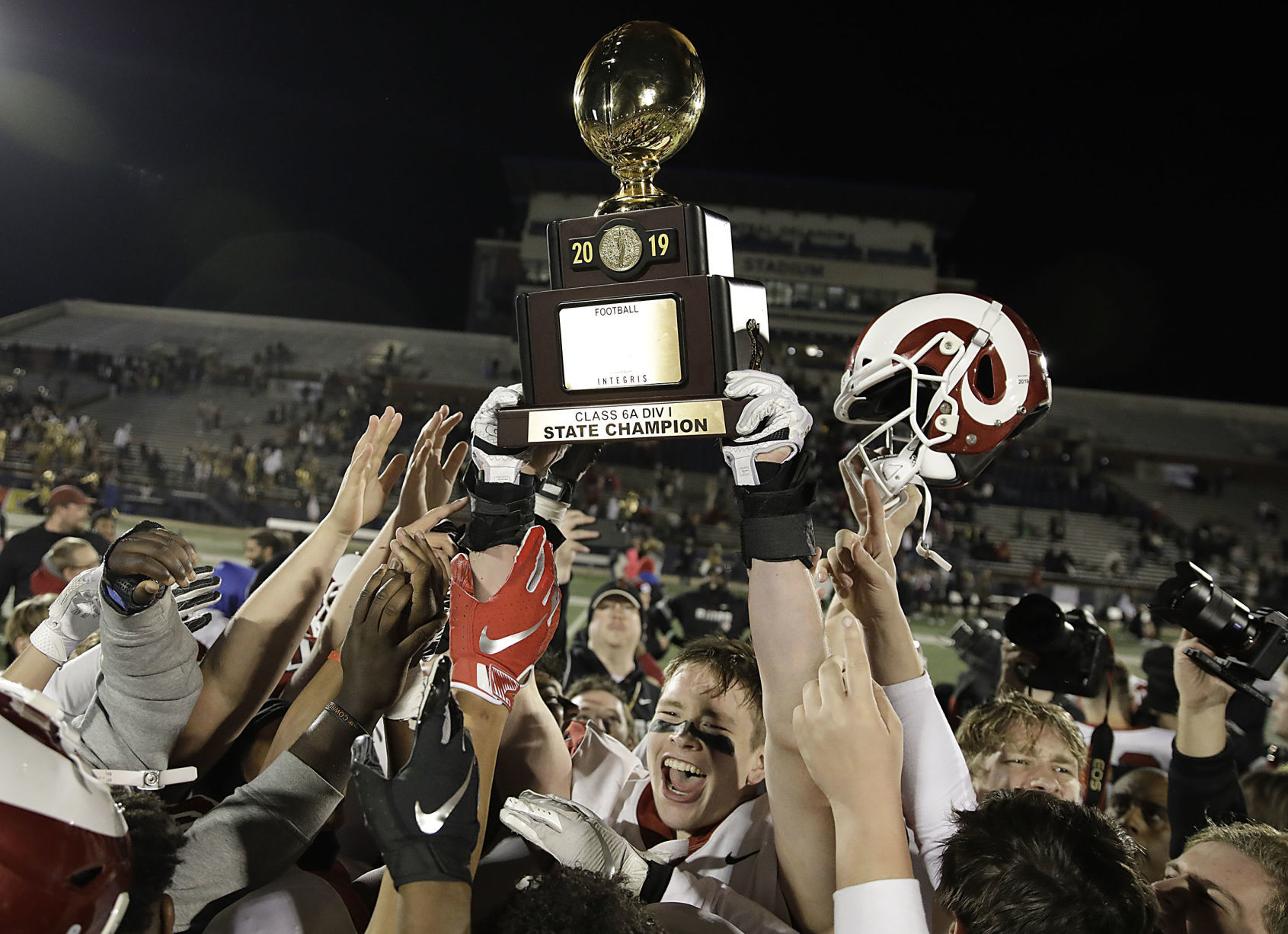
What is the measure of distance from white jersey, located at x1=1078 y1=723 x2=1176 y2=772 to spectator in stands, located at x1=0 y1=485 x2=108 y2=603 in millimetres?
6514

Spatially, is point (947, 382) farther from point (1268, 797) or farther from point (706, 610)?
point (706, 610)

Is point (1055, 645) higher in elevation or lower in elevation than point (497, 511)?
lower

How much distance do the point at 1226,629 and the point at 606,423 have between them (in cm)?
194

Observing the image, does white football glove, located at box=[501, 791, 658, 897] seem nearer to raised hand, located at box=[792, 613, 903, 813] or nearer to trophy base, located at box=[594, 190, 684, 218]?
raised hand, located at box=[792, 613, 903, 813]

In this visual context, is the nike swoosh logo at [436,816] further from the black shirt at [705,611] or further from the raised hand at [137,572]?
the black shirt at [705,611]

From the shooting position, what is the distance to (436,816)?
127 centimetres

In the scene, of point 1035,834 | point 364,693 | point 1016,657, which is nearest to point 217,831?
point 364,693

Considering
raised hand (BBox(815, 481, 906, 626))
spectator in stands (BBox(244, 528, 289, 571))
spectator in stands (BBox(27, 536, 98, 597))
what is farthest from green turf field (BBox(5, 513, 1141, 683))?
raised hand (BBox(815, 481, 906, 626))

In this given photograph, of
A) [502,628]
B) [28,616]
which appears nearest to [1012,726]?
[502,628]

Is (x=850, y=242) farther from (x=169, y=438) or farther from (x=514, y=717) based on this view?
(x=514, y=717)

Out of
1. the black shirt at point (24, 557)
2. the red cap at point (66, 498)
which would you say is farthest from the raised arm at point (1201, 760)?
the red cap at point (66, 498)

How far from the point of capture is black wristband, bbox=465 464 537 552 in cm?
Result: 184

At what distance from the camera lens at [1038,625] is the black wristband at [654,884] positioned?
2.01 meters

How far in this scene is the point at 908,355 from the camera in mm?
2324
